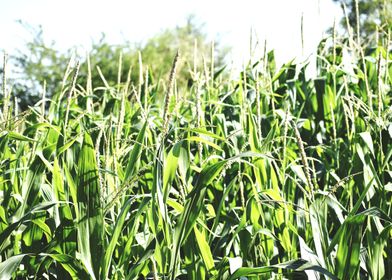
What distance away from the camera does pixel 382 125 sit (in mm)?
2262

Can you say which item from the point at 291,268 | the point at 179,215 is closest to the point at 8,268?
the point at 179,215

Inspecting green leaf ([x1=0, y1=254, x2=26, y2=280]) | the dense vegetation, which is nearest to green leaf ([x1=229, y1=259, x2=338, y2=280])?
the dense vegetation

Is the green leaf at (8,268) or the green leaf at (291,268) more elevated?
the green leaf at (8,268)

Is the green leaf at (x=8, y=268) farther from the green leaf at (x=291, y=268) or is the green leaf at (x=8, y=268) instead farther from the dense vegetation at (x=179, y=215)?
the green leaf at (x=291, y=268)

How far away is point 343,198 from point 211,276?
88 cm

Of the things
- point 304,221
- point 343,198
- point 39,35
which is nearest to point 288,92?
point 343,198

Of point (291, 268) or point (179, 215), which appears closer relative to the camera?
point (291, 268)

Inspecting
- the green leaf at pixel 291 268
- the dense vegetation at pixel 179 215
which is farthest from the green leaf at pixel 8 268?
the green leaf at pixel 291 268

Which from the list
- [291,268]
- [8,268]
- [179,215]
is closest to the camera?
[291,268]

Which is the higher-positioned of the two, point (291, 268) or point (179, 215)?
point (179, 215)

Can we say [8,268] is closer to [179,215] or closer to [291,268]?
[179,215]

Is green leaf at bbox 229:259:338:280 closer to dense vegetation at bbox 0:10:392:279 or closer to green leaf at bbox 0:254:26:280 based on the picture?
dense vegetation at bbox 0:10:392:279

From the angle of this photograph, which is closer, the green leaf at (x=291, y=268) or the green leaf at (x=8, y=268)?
the green leaf at (x=291, y=268)

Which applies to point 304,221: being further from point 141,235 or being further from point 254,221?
point 141,235
